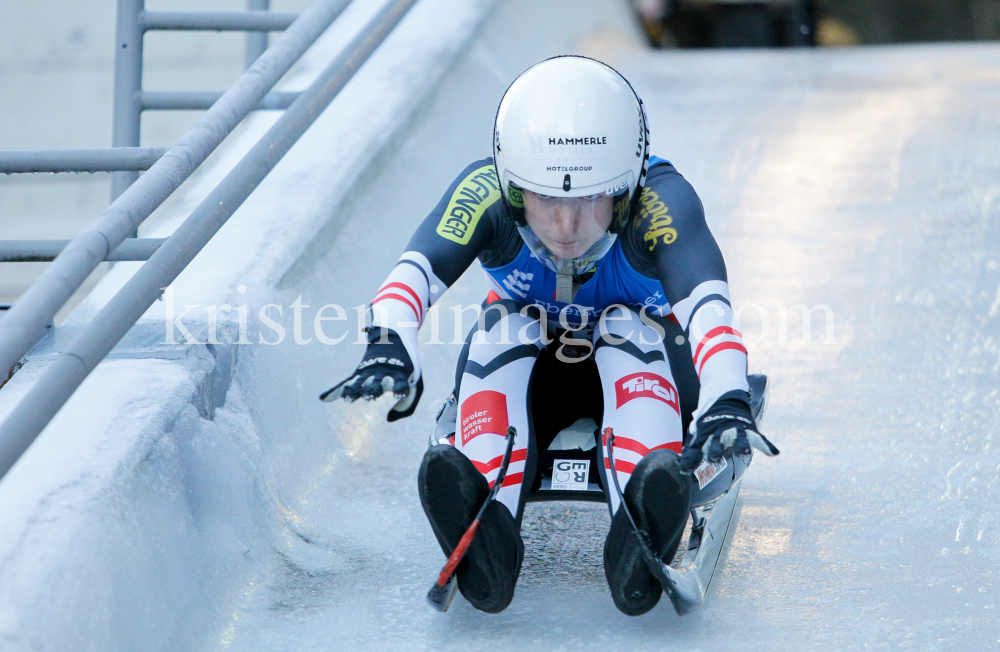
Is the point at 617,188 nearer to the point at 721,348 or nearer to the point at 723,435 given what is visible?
the point at 721,348

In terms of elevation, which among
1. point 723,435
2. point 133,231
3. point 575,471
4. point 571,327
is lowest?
point 575,471

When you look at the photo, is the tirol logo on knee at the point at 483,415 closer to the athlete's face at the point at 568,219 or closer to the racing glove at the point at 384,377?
the racing glove at the point at 384,377

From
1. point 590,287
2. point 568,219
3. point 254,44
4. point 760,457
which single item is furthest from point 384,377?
point 254,44

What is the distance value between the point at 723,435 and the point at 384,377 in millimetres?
508

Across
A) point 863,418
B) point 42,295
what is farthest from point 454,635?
point 863,418

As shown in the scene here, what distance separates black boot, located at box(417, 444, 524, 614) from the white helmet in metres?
0.45

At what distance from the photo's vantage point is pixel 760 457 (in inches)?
91.2

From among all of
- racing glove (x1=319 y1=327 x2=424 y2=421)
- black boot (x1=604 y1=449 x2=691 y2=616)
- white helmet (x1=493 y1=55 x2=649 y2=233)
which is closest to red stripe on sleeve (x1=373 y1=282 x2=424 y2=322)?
racing glove (x1=319 y1=327 x2=424 y2=421)

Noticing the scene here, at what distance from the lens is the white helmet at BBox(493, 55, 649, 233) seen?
164cm

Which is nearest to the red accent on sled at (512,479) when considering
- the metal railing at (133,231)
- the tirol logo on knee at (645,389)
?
the tirol logo on knee at (645,389)

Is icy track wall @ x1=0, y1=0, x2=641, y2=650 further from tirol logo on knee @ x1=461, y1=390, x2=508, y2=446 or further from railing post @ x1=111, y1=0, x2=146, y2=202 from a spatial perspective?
tirol logo on knee @ x1=461, y1=390, x2=508, y2=446

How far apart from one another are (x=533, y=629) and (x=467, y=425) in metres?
0.37

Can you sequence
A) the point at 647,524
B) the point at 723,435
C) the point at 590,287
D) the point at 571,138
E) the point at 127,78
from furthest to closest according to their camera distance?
the point at 127,78 → the point at 590,287 → the point at 571,138 → the point at 647,524 → the point at 723,435

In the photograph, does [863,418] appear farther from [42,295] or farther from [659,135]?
[659,135]
